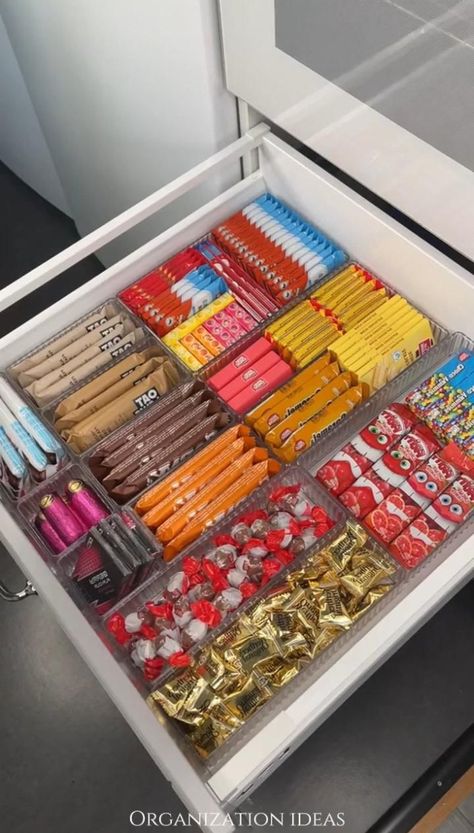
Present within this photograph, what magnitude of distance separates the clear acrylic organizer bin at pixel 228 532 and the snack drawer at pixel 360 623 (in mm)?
132

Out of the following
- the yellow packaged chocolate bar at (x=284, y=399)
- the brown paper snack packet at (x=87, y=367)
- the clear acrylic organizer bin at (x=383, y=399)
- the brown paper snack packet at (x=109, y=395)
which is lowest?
the clear acrylic organizer bin at (x=383, y=399)

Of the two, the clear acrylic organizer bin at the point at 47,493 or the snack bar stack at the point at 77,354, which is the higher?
the snack bar stack at the point at 77,354

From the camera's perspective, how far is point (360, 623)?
133cm

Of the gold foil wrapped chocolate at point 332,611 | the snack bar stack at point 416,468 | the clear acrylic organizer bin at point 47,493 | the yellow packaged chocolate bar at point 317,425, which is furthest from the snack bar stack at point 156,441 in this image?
the gold foil wrapped chocolate at point 332,611

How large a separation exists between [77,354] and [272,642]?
2.40ft

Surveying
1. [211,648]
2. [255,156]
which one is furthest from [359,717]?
[255,156]

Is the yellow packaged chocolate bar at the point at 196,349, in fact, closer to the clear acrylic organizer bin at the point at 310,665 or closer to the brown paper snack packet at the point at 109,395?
the brown paper snack packet at the point at 109,395

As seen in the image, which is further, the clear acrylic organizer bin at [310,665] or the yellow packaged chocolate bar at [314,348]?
the yellow packaged chocolate bar at [314,348]

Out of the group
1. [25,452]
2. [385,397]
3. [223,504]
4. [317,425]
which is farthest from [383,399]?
[25,452]

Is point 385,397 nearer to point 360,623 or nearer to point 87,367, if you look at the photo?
point 360,623

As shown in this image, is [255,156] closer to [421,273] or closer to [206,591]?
[421,273]

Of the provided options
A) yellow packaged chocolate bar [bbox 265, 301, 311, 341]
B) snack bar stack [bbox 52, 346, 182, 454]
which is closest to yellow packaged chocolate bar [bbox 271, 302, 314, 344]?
yellow packaged chocolate bar [bbox 265, 301, 311, 341]

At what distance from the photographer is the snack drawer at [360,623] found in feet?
3.69

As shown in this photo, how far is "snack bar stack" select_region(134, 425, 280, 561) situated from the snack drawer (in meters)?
0.23
